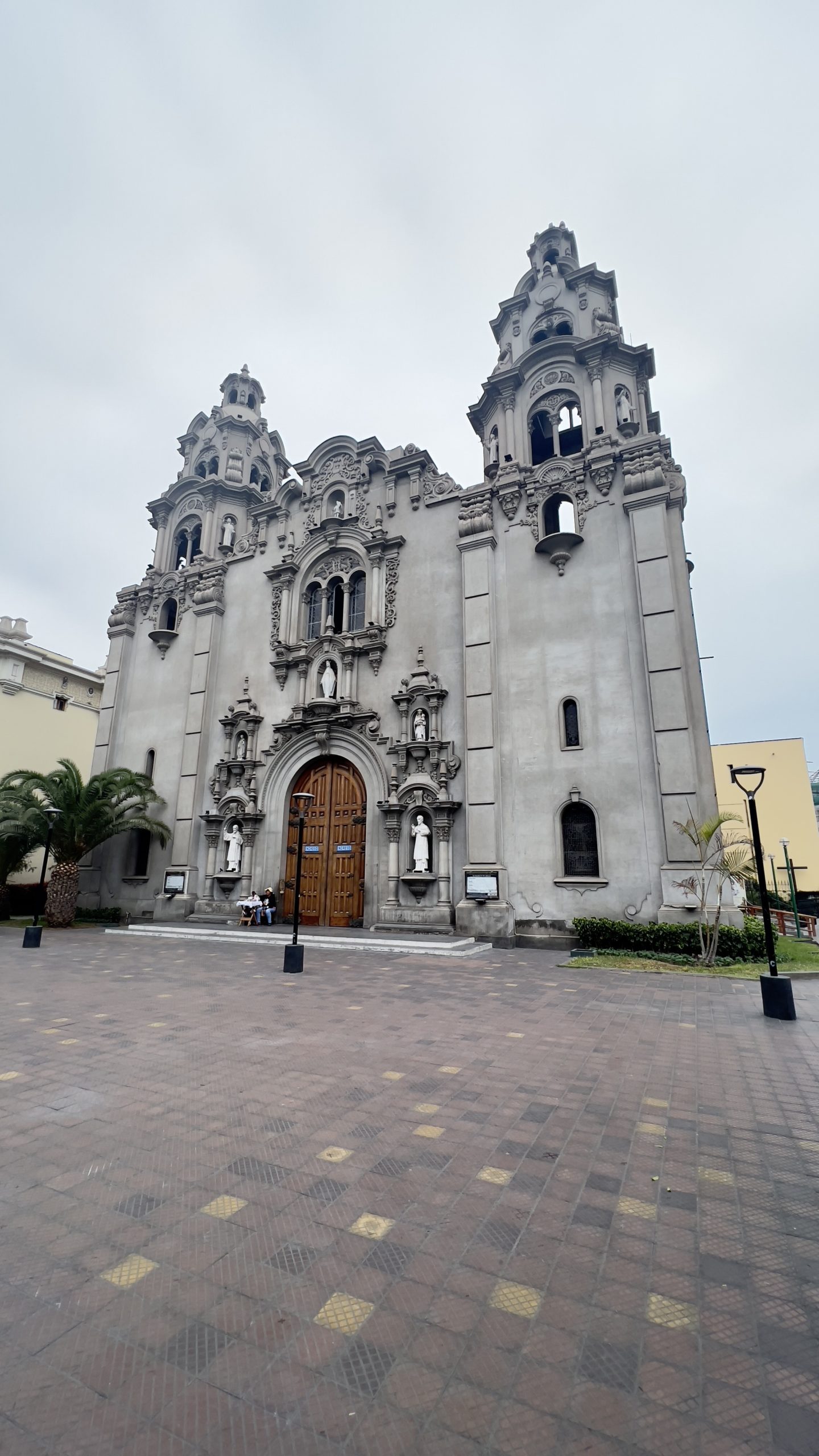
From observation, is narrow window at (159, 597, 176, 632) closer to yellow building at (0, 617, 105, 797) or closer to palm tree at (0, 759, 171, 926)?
palm tree at (0, 759, 171, 926)

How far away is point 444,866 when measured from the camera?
17.9 meters

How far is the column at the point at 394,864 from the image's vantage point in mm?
18266

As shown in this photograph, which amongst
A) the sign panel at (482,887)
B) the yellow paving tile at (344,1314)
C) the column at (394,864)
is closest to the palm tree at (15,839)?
the column at (394,864)

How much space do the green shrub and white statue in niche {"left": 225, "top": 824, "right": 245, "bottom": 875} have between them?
11586 mm

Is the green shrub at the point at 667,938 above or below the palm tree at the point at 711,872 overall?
below

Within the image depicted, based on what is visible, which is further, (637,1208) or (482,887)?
(482,887)

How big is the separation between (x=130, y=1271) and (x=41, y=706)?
35.0 meters

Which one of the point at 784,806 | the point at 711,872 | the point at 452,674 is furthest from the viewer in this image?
the point at 784,806

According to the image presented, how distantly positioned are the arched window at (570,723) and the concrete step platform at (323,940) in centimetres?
588

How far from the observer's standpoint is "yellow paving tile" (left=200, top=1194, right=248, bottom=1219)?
11.4ft

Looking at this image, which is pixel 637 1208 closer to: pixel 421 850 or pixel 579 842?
pixel 579 842

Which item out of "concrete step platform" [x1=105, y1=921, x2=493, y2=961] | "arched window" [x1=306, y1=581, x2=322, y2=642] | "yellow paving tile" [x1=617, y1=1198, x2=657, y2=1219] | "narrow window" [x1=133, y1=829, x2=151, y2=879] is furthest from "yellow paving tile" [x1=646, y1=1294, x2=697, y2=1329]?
"narrow window" [x1=133, y1=829, x2=151, y2=879]

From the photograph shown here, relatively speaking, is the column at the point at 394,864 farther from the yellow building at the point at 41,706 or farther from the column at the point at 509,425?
the yellow building at the point at 41,706

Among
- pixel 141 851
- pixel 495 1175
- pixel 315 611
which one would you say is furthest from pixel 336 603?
pixel 495 1175
